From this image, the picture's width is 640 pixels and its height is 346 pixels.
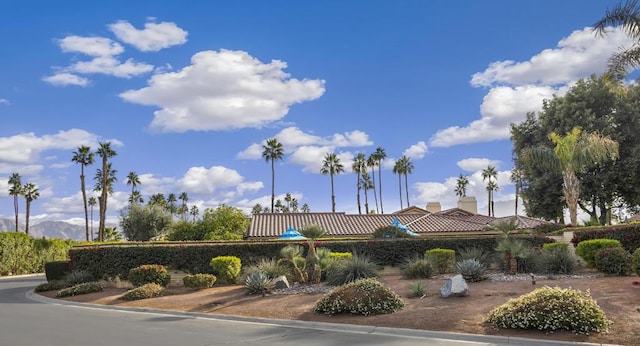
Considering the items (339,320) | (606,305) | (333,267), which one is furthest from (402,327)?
(333,267)

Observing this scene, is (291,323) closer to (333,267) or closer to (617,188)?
(333,267)

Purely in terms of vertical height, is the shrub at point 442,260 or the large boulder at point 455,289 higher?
the shrub at point 442,260

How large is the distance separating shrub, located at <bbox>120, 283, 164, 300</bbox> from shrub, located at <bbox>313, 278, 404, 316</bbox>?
8616mm

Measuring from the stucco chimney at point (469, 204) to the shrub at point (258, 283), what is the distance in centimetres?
3457

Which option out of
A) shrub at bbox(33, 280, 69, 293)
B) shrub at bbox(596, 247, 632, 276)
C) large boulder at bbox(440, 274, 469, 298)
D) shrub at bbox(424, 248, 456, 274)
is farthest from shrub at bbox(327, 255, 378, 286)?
shrub at bbox(33, 280, 69, 293)

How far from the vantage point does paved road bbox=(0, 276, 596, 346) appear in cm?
1154

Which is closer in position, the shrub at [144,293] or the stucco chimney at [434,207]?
the shrub at [144,293]

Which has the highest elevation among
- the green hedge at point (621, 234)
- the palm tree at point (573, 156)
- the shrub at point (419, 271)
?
the palm tree at point (573, 156)

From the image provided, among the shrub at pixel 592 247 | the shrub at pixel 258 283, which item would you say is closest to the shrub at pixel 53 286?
the shrub at pixel 258 283

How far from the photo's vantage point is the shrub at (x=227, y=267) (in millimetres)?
23922

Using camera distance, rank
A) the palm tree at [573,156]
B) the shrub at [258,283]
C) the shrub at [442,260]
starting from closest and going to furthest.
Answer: the shrub at [258,283] < the shrub at [442,260] < the palm tree at [573,156]

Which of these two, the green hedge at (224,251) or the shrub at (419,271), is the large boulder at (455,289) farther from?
the green hedge at (224,251)

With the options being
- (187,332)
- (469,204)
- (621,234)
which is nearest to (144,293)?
(187,332)

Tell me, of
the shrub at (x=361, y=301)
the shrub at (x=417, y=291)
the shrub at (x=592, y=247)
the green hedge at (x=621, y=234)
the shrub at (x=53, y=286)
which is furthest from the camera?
the shrub at (x=53, y=286)
